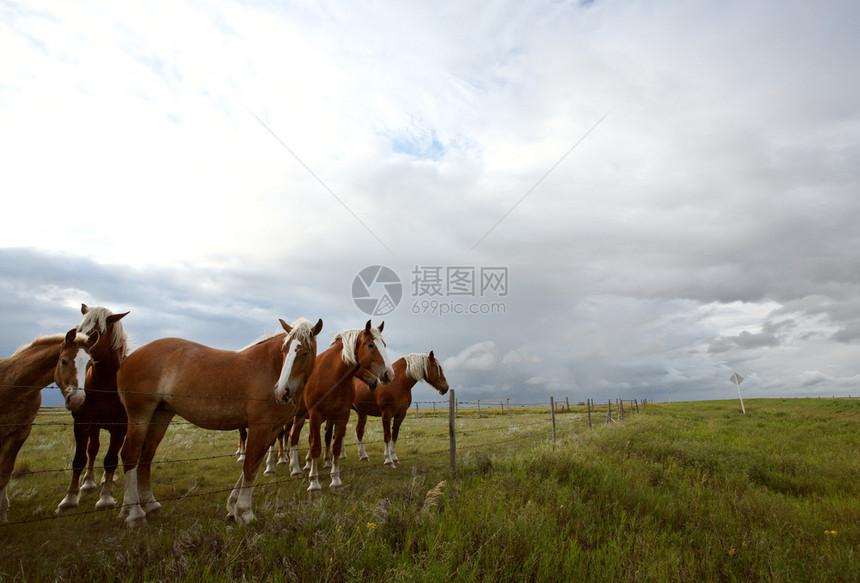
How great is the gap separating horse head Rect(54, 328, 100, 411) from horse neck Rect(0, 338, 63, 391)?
10.2 inches

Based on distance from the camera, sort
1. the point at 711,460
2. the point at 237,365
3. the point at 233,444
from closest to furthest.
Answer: the point at 237,365 → the point at 711,460 → the point at 233,444

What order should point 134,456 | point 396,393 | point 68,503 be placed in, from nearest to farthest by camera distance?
point 134,456, point 68,503, point 396,393

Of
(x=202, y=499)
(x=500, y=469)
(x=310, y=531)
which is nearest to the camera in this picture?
(x=310, y=531)

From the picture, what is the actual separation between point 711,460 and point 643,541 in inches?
238

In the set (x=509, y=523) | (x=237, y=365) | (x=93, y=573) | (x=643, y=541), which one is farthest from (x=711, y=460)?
(x=93, y=573)

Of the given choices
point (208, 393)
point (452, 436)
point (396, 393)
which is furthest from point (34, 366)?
point (396, 393)

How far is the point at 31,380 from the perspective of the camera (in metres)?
5.73

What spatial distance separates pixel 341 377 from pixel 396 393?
329cm

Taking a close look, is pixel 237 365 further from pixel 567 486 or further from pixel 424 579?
pixel 567 486

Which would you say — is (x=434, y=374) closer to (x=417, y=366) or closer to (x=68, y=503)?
(x=417, y=366)

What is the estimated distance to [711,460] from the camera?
951cm

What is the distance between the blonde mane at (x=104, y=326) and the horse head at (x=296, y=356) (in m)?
2.62

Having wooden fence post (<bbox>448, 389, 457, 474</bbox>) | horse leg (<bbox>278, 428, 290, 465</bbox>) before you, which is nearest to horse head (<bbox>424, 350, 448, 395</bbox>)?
wooden fence post (<bbox>448, 389, 457, 474</bbox>)

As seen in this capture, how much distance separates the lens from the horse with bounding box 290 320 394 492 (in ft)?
25.2
